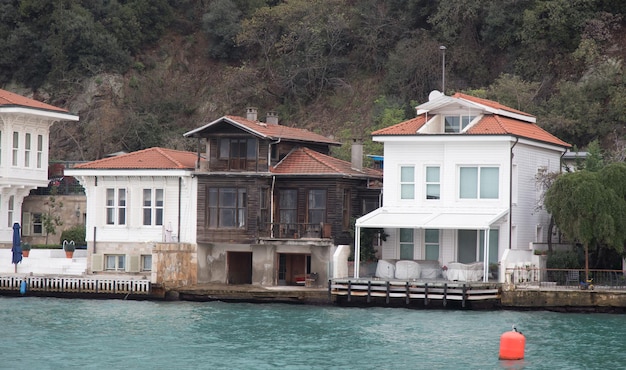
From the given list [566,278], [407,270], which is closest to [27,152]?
[407,270]

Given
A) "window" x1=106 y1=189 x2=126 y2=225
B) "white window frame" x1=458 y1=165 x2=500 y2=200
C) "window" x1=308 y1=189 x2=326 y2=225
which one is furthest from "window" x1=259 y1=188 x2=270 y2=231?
"white window frame" x1=458 y1=165 x2=500 y2=200

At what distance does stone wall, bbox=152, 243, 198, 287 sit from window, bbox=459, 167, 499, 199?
41.0 ft

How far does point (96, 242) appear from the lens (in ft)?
194

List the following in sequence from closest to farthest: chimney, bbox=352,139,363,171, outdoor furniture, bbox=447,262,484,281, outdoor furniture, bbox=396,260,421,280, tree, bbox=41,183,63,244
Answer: outdoor furniture, bbox=447,262,484,281, outdoor furniture, bbox=396,260,421,280, chimney, bbox=352,139,363,171, tree, bbox=41,183,63,244

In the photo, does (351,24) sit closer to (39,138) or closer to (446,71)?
(446,71)

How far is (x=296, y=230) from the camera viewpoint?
5669cm

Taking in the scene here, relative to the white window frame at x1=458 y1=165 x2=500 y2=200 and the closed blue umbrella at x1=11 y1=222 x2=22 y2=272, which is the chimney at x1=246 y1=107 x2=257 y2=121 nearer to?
the white window frame at x1=458 y1=165 x2=500 y2=200

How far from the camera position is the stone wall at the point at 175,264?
182 feet

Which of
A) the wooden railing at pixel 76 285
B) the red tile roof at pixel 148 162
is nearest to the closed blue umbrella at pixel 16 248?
the wooden railing at pixel 76 285

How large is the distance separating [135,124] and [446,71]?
67.9 feet

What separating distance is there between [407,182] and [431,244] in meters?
2.91

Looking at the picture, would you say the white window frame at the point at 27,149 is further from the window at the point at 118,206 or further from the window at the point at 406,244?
the window at the point at 406,244

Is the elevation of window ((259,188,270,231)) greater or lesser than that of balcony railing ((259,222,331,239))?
greater

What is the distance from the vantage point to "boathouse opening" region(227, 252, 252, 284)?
5859cm
